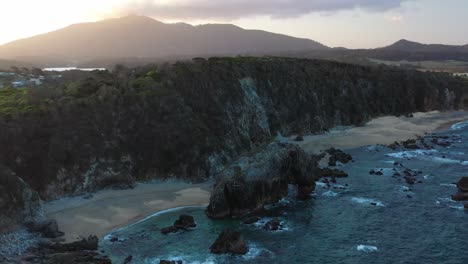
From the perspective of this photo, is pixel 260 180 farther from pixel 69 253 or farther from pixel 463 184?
pixel 463 184

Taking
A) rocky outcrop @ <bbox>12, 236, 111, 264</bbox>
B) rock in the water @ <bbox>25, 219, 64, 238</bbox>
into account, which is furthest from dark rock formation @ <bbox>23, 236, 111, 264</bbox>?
rock in the water @ <bbox>25, 219, 64, 238</bbox>

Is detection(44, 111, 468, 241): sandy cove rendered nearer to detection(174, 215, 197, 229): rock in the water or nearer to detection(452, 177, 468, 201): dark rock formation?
detection(174, 215, 197, 229): rock in the water

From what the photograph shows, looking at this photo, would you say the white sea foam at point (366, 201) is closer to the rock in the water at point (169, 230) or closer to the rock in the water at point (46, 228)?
the rock in the water at point (169, 230)

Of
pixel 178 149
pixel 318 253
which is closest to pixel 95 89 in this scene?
pixel 178 149

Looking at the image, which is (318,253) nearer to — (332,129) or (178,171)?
(178,171)

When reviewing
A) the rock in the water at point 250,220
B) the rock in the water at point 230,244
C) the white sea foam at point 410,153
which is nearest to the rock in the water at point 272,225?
the rock in the water at point 250,220
